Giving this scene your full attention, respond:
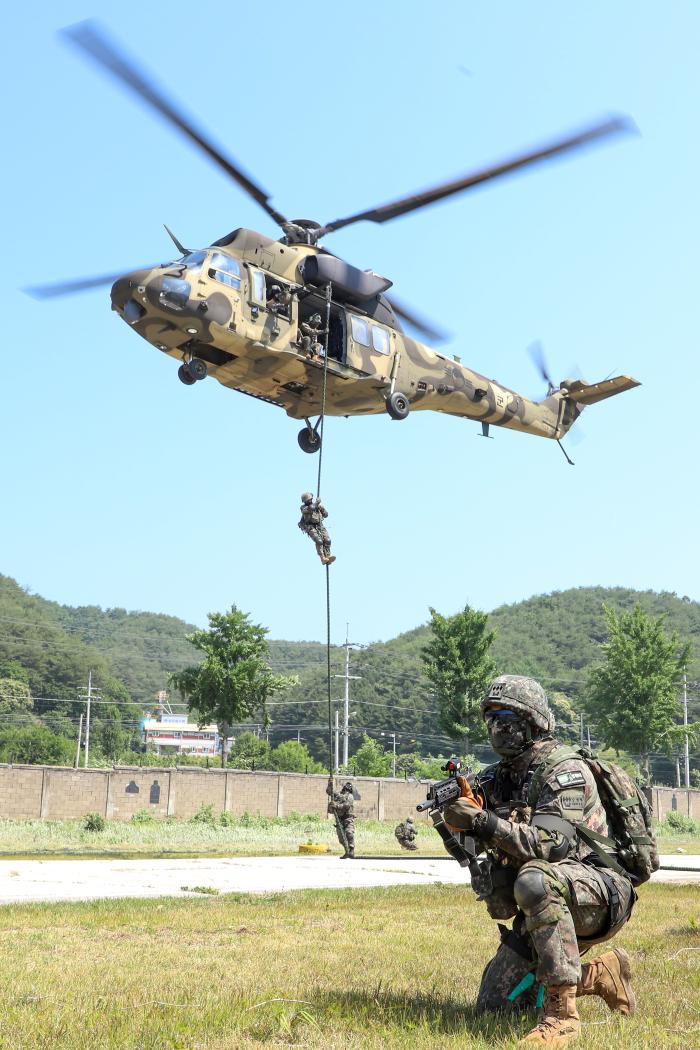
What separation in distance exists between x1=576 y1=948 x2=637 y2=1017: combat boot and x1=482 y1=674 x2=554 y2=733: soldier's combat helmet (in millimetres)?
1248

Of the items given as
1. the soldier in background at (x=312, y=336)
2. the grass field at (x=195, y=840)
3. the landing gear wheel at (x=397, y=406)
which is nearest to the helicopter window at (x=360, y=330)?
the soldier in background at (x=312, y=336)

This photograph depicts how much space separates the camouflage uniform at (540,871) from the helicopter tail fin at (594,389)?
20.4 meters

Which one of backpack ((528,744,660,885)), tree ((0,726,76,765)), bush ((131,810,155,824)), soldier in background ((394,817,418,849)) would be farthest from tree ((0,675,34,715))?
backpack ((528,744,660,885))

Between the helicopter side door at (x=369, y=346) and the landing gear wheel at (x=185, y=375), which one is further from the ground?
the helicopter side door at (x=369, y=346)

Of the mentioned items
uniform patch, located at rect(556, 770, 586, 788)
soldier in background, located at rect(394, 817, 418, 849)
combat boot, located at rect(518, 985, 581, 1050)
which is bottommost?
combat boot, located at rect(518, 985, 581, 1050)

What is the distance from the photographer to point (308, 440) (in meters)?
18.4

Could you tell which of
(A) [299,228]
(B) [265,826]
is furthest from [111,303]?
(B) [265,826]

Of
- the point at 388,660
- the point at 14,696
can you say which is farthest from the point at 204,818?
the point at 388,660

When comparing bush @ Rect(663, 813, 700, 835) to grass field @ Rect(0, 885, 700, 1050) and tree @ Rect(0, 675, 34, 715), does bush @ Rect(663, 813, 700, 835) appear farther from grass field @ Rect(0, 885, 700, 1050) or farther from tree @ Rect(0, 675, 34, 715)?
tree @ Rect(0, 675, 34, 715)

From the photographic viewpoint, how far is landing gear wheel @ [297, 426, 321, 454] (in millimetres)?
18328

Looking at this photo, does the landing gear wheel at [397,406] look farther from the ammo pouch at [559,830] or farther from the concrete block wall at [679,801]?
the concrete block wall at [679,801]

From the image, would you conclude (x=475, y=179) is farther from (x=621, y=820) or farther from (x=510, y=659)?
(x=510, y=659)

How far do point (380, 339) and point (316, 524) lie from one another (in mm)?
4727

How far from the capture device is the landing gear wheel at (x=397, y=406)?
18406mm
